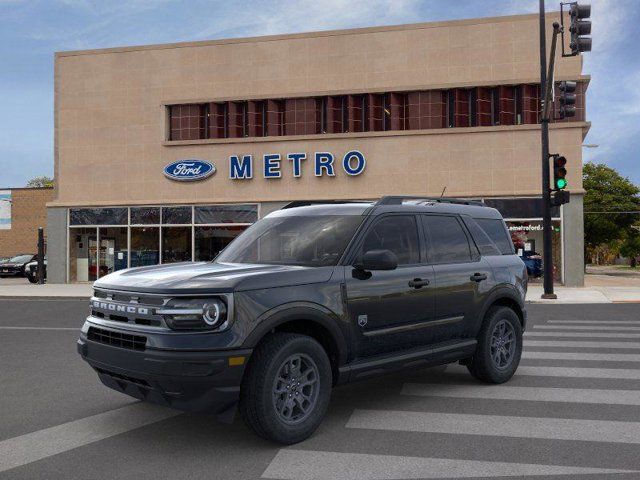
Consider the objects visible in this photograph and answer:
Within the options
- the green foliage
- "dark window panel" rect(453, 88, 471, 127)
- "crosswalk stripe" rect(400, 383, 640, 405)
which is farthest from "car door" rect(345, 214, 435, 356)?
the green foliage

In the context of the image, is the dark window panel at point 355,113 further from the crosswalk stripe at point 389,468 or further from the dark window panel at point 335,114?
the crosswalk stripe at point 389,468

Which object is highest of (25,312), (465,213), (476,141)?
(476,141)

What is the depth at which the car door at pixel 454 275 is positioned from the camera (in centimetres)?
590

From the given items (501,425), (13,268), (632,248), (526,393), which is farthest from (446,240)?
(632,248)

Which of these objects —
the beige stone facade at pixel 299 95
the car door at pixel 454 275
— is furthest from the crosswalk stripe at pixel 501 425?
the beige stone facade at pixel 299 95

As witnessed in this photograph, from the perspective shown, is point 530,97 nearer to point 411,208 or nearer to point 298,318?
point 411,208

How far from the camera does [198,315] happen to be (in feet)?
14.1

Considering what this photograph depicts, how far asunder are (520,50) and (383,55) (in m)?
5.26

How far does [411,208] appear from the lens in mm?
5945

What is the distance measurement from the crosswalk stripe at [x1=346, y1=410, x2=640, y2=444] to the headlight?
1.53m

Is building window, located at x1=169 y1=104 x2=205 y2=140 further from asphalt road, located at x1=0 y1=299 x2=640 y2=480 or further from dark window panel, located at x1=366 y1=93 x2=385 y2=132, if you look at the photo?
asphalt road, located at x1=0 y1=299 x2=640 y2=480

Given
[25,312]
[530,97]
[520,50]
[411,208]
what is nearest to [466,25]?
[520,50]

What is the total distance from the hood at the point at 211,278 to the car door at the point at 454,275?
141 centimetres

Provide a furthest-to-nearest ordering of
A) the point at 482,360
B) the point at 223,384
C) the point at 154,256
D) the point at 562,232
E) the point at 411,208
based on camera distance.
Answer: the point at 154,256 < the point at 562,232 < the point at 482,360 < the point at 411,208 < the point at 223,384
